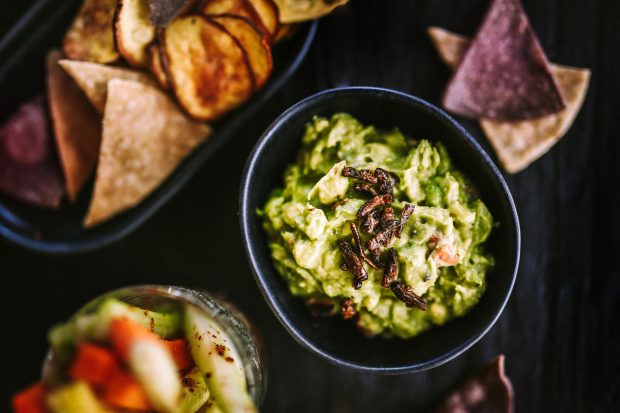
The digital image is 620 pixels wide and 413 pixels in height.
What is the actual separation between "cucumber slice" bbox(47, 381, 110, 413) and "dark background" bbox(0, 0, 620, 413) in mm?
900

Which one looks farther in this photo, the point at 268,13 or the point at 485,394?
the point at 485,394

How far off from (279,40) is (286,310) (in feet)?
2.67

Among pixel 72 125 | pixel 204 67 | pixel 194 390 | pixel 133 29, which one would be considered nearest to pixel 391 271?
pixel 194 390

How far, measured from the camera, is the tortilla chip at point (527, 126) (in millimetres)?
1921

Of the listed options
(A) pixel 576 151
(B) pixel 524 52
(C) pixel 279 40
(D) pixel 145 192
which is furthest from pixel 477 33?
(D) pixel 145 192

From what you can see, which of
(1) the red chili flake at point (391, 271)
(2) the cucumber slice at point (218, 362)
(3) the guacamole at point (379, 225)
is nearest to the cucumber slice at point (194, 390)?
(2) the cucumber slice at point (218, 362)

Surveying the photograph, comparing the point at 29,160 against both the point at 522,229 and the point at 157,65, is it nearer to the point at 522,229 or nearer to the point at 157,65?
the point at 157,65

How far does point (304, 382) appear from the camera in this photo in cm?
197

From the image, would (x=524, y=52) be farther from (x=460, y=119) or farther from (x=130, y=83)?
(x=130, y=83)

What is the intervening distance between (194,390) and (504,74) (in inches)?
52.7

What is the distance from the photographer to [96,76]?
71.4 inches

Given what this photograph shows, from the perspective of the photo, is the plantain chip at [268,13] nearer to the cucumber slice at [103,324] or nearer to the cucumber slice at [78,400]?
the cucumber slice at [103,324]

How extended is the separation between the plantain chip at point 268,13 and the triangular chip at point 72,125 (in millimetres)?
633

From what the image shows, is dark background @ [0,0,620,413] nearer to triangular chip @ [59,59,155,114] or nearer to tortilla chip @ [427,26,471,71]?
tortilla chip @ [427,26,471,71]
